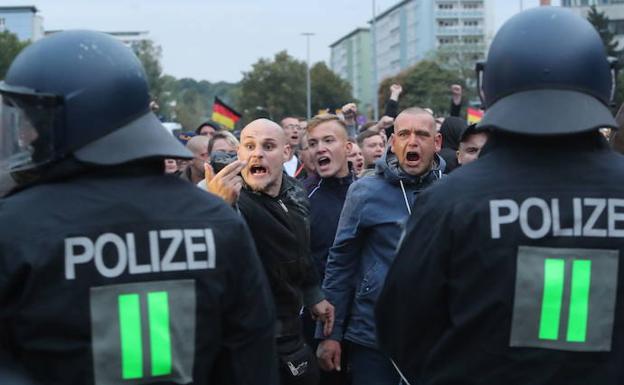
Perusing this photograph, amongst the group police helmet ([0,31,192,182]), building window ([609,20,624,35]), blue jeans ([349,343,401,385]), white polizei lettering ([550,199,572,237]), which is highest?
building window ([609,20,624,35])

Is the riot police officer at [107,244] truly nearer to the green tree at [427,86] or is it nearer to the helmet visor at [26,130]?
the helmet visor at [26,130]

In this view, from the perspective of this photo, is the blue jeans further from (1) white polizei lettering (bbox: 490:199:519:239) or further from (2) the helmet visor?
(2) the helmet visor

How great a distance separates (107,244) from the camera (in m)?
2.88

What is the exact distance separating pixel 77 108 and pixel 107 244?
41 centimetres

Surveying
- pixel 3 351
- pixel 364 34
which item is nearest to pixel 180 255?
pixel 3 351

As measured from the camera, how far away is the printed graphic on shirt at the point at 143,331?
2.85 m

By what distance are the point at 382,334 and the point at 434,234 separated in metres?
0.44

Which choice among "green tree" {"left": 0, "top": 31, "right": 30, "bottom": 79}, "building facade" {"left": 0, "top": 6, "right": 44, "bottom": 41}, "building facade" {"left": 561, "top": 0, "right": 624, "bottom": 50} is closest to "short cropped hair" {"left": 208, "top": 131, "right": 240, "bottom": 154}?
"green tree" {"left": 0, "top": 31, "right": 30, "bottom": 79}

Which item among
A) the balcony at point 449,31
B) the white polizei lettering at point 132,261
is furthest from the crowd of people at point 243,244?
the balcony at point 449,31

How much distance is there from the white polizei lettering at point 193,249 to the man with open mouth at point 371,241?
257 cm

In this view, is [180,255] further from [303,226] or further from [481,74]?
[303,226]

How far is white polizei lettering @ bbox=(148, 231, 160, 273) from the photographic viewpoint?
293cm

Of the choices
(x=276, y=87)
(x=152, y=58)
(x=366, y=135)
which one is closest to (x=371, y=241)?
(x=366, y=135)

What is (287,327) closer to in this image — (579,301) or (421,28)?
(579,301)
